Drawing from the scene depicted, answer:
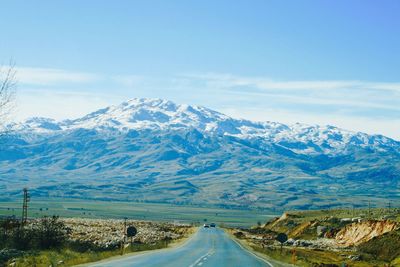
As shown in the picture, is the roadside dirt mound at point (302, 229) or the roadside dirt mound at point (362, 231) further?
the roadside dirt mound at point (302, 229)

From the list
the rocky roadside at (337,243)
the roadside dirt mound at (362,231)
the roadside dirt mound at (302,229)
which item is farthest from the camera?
the roadside dirt mound at (302,229)

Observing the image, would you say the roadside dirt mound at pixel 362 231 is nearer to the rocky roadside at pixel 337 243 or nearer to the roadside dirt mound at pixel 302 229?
Result: the rocky roadside at pixel 337 243

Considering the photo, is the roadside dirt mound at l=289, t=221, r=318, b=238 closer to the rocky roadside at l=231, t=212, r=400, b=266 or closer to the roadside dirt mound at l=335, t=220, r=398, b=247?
the rocky roadside at l=231, t=212, r=400, b=266

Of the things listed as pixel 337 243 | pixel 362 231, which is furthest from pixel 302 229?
pixel 362 231

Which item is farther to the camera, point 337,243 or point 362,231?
point 337,243

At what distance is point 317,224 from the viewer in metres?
108

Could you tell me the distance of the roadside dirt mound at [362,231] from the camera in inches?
3148

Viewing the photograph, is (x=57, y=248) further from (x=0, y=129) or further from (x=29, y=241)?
(x=0, y=129)

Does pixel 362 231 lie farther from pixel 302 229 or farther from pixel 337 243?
pixel 302 229

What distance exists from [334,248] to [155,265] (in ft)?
171

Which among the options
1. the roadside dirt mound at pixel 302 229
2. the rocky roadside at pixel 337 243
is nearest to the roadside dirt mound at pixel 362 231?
the rocky roadside at pixel 337 243

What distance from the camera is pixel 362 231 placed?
8562cm

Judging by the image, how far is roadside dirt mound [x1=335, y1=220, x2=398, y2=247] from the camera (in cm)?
7997

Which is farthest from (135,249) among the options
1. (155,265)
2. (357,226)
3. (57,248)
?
(357,226)
